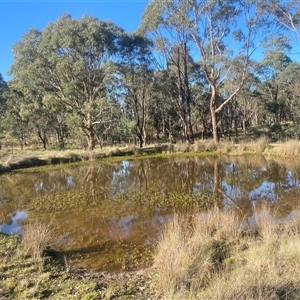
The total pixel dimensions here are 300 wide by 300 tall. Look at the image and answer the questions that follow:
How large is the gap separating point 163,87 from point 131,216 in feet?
67.0

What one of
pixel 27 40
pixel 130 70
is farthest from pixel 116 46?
pixel 27 40

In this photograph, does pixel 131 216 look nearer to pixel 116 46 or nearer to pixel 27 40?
pixel 116 46

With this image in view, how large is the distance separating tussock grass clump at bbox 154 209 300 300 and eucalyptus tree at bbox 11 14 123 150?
52.5 ft

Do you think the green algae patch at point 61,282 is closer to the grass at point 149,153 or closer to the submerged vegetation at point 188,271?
the submerged vegetation at point 188,271

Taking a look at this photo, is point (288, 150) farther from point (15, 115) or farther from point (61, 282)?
point (15, 115)

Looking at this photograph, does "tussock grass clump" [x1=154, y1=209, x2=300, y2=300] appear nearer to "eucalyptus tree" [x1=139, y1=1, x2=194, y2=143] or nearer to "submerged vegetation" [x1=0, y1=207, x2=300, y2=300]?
"submerged vegetation" [x1=0, y1=207, x2=300, y2=300]

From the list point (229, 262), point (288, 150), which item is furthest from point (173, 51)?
point (229, 262)

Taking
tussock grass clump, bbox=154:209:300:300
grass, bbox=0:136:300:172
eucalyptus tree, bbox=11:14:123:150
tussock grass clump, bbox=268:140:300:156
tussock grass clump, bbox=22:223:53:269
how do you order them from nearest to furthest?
tussock grass clump, bbox=154:209:300:300 → tussock grass clump, bbox=22:223:53:269 → tussock grass clump, bbox=268:140:300:156 → grass, bbox=0:136:300:172 → eucalyptus tree, bbox=11:14:123:150

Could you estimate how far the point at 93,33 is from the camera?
18.6 m

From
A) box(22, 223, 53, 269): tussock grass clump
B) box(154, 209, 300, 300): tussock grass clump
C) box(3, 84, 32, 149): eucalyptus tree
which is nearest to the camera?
box(154, 209, 300, 300): tussock grass clump

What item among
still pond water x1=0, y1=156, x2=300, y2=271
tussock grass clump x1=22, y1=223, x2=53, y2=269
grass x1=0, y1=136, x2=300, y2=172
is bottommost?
still pond water x1=0, y1=156, x2=300, y2=271

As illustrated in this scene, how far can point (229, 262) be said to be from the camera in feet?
12.8

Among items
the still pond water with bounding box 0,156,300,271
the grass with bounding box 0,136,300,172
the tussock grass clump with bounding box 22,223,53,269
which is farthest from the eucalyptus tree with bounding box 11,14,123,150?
the tussock grass clump with bounding box 22,223,53,269

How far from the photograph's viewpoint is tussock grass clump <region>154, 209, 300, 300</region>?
285 cm
